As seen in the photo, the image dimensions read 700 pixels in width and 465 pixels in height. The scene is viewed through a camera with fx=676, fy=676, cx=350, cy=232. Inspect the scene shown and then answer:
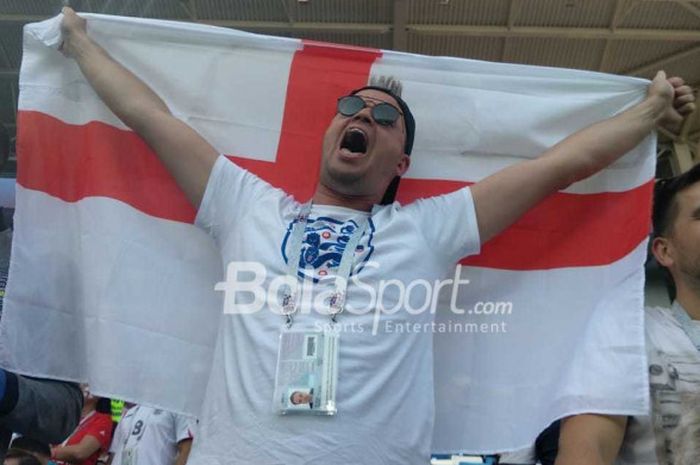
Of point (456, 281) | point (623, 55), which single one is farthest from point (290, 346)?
point (623, 55)

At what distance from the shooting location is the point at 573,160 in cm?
168

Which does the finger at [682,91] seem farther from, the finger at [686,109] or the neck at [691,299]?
the neck at [691,299]

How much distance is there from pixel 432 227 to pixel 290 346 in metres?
0.45

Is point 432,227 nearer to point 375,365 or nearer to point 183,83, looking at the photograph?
point 375,365

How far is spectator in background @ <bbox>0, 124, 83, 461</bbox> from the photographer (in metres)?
1.40

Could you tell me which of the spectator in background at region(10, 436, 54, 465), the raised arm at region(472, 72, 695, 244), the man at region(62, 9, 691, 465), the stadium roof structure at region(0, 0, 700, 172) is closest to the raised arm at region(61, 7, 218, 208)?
the man at region(62, 9, 691, 465)

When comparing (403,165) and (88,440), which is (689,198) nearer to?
(403,165)

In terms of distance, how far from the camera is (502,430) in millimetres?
1654

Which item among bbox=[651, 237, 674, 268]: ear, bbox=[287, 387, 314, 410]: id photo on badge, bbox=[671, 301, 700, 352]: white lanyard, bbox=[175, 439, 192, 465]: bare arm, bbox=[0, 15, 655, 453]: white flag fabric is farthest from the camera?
bbox=[175, 439, 192, 465]: bare arm

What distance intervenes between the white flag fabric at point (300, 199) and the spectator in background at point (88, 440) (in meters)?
1.92

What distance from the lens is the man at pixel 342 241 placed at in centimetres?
129

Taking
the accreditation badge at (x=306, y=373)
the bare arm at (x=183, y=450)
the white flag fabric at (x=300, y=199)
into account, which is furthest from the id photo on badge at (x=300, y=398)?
the bare arm at (x=183, y=450)

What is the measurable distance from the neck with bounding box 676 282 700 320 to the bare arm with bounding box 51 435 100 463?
2976mm

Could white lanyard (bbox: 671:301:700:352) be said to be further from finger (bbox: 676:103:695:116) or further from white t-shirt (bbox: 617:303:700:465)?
finger (bbox: 676:103:695:116)
